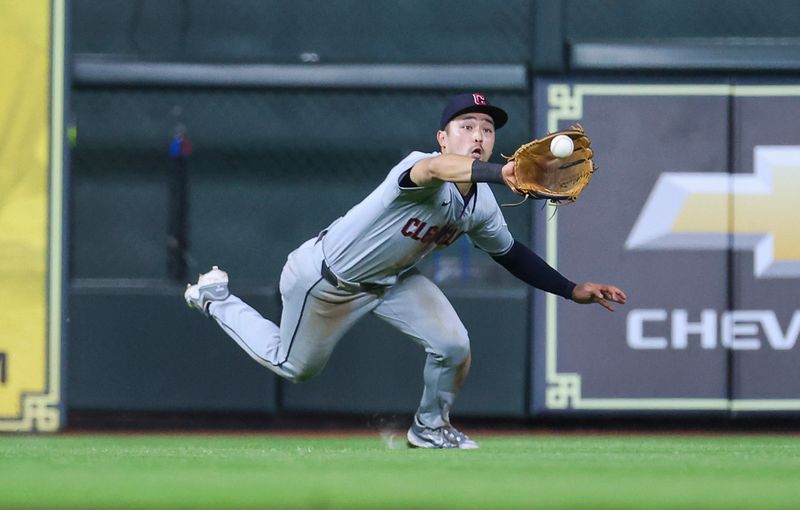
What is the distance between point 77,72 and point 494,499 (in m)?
4.80

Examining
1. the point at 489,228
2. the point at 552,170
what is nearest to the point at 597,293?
the point at 489,228

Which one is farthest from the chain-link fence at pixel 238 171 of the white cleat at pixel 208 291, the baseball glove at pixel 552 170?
the baseball glove at pixel 552 170

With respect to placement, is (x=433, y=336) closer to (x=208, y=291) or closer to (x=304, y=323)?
(x=304, y=323)

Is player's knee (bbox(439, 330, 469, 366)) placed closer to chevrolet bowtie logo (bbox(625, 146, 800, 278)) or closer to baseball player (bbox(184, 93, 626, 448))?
baseball player (bbox(184, 93, 626, 448))

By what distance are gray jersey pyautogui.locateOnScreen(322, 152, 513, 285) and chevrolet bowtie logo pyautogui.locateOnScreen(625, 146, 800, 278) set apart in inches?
75.5

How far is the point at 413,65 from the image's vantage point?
8.32m

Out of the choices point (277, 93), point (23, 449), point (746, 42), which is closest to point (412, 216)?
point (23, 449)

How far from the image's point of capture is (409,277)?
670cm

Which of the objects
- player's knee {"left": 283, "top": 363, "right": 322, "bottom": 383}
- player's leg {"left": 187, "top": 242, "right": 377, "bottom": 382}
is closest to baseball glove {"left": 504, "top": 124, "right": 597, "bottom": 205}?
player's leg {"left": 187, "top": 242, "right": 377, "bottom": 382}

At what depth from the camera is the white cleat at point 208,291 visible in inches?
277

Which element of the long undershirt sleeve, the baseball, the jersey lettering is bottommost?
the long undershirt sleeve

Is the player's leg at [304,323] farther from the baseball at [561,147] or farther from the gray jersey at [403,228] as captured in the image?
the baseball at [561,147]

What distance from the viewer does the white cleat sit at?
23.1 ft

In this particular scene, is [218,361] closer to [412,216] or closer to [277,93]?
[277,93]
